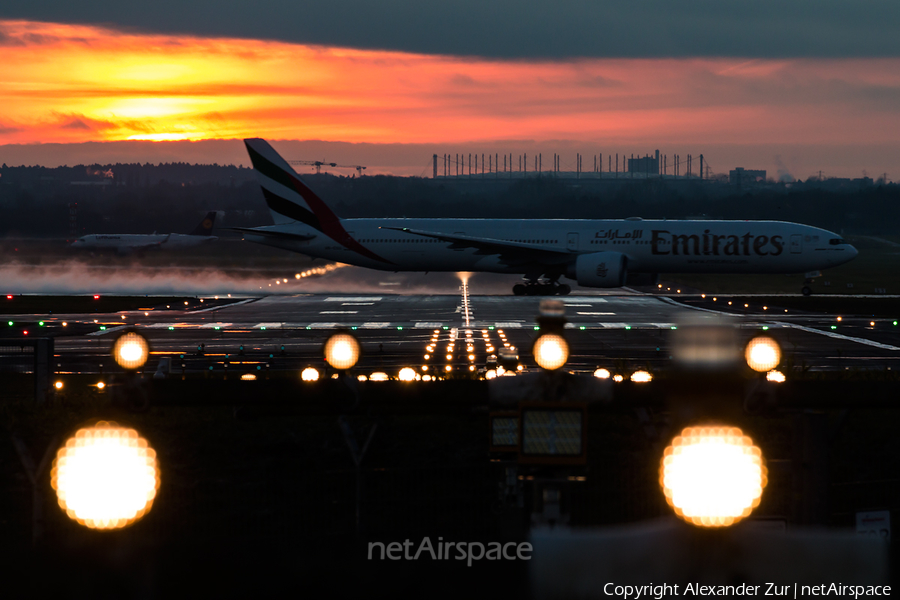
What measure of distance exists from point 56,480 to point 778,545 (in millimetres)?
4042

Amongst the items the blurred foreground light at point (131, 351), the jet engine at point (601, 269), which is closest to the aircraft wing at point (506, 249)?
the jet engine at point (601, 269)

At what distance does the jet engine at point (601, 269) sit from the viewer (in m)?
47.3

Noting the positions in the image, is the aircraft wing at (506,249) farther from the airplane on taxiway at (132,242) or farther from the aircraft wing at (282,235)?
the airplane on taxiway at (132,242)

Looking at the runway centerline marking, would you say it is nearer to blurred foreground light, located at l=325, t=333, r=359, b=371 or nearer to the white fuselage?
the white fuselage

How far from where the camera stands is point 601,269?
47281 mm

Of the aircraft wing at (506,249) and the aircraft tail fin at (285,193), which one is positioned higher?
the aircraft tail fin at (285,193)

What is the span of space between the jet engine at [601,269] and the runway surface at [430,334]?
163 cm

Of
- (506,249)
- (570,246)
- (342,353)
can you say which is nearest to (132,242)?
(506,249)

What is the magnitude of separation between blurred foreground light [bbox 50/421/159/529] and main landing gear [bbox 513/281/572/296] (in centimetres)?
4784

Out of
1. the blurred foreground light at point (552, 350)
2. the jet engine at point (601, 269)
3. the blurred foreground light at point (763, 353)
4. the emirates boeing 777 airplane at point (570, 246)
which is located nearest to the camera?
the blurred foreground light at point (552, 350)

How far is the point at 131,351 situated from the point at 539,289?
4821 cm

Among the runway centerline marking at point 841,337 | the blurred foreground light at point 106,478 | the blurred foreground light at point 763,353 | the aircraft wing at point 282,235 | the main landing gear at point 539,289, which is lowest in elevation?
the runway centerline marking at point 841,337
